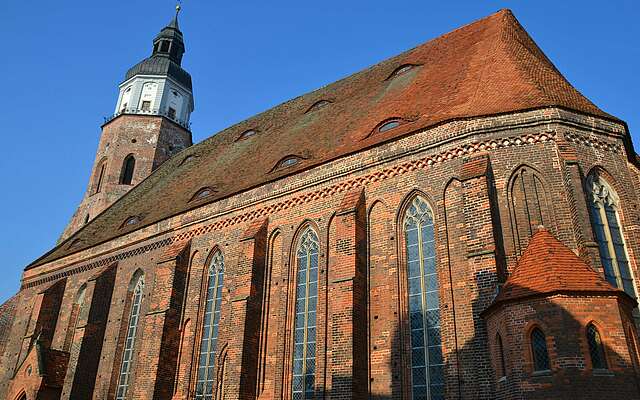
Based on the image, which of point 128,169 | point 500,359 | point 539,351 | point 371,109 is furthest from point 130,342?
point 539,351

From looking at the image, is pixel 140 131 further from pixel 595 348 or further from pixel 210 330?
→ pixel 595 348

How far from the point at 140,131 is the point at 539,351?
1003 inches

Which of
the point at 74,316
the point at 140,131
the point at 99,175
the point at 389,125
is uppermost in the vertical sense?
the point at 140,131

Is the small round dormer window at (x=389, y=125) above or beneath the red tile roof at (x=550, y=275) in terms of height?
above

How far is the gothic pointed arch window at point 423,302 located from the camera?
38.3 ft

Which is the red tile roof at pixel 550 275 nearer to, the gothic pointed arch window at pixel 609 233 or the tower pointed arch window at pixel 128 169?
the gothic pointed arch window at pixel 609 233

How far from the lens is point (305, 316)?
1447 centimetres

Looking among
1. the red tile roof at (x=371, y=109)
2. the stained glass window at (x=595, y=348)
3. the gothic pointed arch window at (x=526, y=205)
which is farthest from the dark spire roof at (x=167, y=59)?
the stained glass window at (x=595, y=348)

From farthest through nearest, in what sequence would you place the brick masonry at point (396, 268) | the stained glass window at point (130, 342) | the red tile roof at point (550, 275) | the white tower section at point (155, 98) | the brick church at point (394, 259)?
1. the white tower section at point (155, 98)
2. the stained glass window at point (130, 342)
3. the brick church at point (394, 259)
4. the brick masonry at point (396, 268)
5. the red tile roof at point (550, 275)

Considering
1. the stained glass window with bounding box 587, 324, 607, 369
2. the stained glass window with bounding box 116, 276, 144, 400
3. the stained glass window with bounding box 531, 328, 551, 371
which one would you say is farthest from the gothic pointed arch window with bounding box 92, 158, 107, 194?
the stained glass window with bounding box 587, 324, 607, 369

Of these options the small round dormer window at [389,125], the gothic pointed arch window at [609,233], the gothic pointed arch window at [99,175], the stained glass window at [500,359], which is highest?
the gothic pointed arch window at [99,175]

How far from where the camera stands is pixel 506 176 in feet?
41.3

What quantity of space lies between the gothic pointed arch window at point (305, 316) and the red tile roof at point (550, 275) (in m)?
5.35

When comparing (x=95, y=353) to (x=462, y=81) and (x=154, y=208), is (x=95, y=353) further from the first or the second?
(x=462, y=81)
